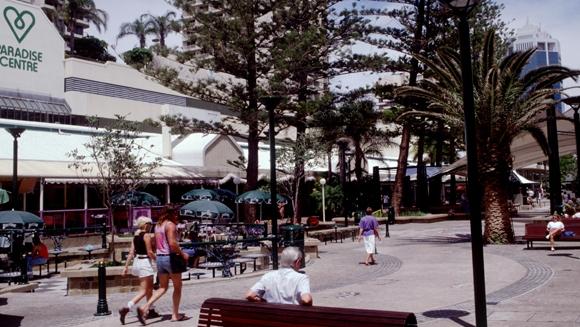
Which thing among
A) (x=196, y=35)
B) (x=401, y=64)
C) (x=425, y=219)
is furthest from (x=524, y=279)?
(x=401, y=64)

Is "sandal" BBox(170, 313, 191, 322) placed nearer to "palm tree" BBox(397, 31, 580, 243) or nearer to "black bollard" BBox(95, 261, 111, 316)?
"black bollard" BBox(95, 261, 111, 316)

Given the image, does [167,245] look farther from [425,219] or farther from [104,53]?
[104,53]

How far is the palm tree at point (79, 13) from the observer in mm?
70938

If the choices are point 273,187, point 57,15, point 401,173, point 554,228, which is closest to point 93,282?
point 273,187

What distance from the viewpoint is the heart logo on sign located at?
112 ft

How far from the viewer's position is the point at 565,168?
243 ft

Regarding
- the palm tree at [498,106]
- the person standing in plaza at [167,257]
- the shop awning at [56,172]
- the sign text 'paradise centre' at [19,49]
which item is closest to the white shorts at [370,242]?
the palm tree at [498,106]

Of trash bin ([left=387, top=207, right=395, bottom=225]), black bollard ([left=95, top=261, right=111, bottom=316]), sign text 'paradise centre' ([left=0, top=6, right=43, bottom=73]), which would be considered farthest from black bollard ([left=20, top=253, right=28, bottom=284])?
sign text 'paradise centre' ([left=0, top=6, right=43, bottom=73])

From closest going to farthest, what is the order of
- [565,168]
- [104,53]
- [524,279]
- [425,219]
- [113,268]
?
1. [524,279]
2. [113,268]
3. [425,219]
4. [565,168]
5. [104,53]

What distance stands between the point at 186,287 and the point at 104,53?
72.8 metres

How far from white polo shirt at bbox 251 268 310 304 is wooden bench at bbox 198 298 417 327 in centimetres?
25

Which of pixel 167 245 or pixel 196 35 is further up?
pixel 196 35

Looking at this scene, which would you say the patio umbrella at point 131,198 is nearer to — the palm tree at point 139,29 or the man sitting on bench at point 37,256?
the man sitting on bench at point 37,256

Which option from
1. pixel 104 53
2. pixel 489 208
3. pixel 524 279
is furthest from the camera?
pixel 104 53
